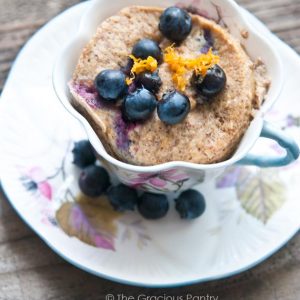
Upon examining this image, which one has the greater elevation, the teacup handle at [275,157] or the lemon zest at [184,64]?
the lemon zest at [184,64]

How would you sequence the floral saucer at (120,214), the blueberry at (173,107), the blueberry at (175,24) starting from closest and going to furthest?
the blueberry at (173,107) → the blueberry at (175,24) → the floral saucer at (120,214)

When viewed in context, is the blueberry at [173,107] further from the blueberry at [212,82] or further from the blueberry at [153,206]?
the blueberry at [153,206]

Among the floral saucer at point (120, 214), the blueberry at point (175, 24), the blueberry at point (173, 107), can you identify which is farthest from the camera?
the floral saucer at point (120, 214)

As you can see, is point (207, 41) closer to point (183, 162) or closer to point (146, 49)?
point (146, 49)

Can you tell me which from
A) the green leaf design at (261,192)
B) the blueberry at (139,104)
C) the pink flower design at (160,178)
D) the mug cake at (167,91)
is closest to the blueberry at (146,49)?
the mug cake at (167,91)

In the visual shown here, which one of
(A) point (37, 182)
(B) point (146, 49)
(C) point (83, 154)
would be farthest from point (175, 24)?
(A) point (37, 182)

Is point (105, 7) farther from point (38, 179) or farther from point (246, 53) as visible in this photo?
point (38, 179)

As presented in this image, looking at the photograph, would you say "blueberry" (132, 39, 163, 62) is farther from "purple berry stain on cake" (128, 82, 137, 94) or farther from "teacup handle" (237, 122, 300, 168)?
"teacup handle" (237, 122, 300, 168)
